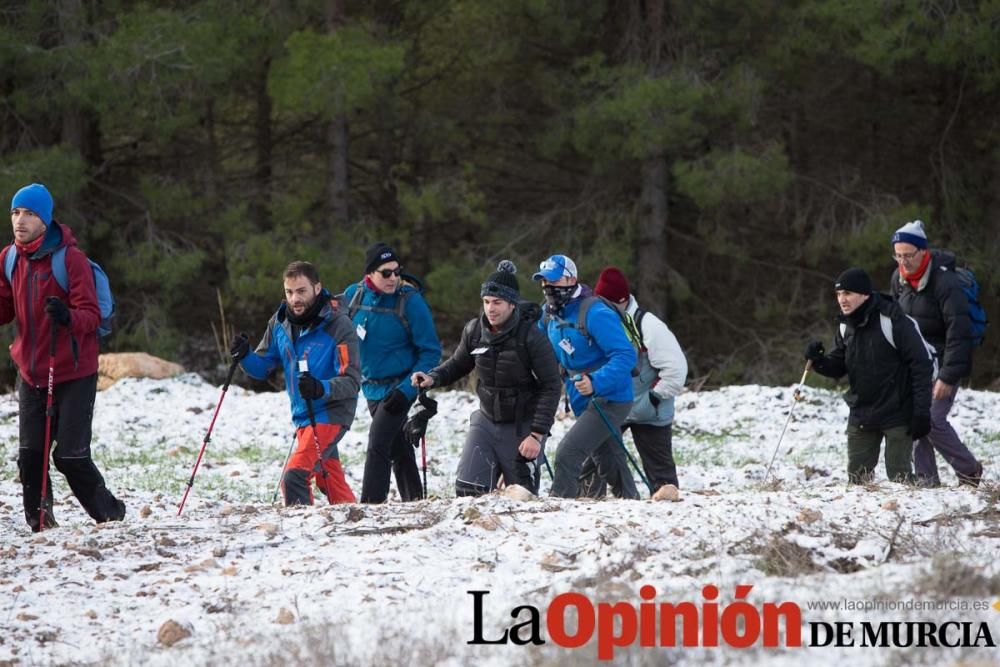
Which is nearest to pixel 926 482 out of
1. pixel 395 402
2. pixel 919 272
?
pixel 919 272

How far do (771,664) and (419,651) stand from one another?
128cm

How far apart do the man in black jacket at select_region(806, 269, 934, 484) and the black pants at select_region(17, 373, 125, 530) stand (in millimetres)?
4639

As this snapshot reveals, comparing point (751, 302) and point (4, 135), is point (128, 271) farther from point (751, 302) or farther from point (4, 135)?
point (751, 302)

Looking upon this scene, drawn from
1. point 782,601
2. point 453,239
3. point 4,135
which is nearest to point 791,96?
point 453,239

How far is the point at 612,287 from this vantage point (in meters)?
8.85

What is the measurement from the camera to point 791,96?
2241cm

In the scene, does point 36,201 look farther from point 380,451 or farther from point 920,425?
point 920,425

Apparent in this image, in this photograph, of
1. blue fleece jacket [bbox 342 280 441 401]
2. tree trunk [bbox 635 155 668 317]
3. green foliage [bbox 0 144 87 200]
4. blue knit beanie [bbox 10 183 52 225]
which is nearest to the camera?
blue knit beanie [bbox 10 183 52 225]

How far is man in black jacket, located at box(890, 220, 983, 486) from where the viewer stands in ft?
30.6

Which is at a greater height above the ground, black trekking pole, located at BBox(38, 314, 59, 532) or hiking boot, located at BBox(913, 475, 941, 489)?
black trekking pole, located at BBox(38, 314, 59, 532)

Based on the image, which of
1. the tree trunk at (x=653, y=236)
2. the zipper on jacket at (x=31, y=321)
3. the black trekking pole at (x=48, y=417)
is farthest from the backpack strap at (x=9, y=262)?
the tree trunk at (x=653, y=236)

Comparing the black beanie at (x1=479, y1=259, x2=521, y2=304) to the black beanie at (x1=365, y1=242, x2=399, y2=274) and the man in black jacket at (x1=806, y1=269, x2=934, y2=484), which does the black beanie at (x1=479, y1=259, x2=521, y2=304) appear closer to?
the black beanie at (x1=365, y1=242, x2=399, y2=274)

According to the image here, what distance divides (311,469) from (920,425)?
155 inches

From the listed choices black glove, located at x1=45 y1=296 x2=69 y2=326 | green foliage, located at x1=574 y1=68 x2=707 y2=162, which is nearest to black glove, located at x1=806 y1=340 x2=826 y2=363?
black glove, located at x1=45 y1=296 x2=69 y2=326
